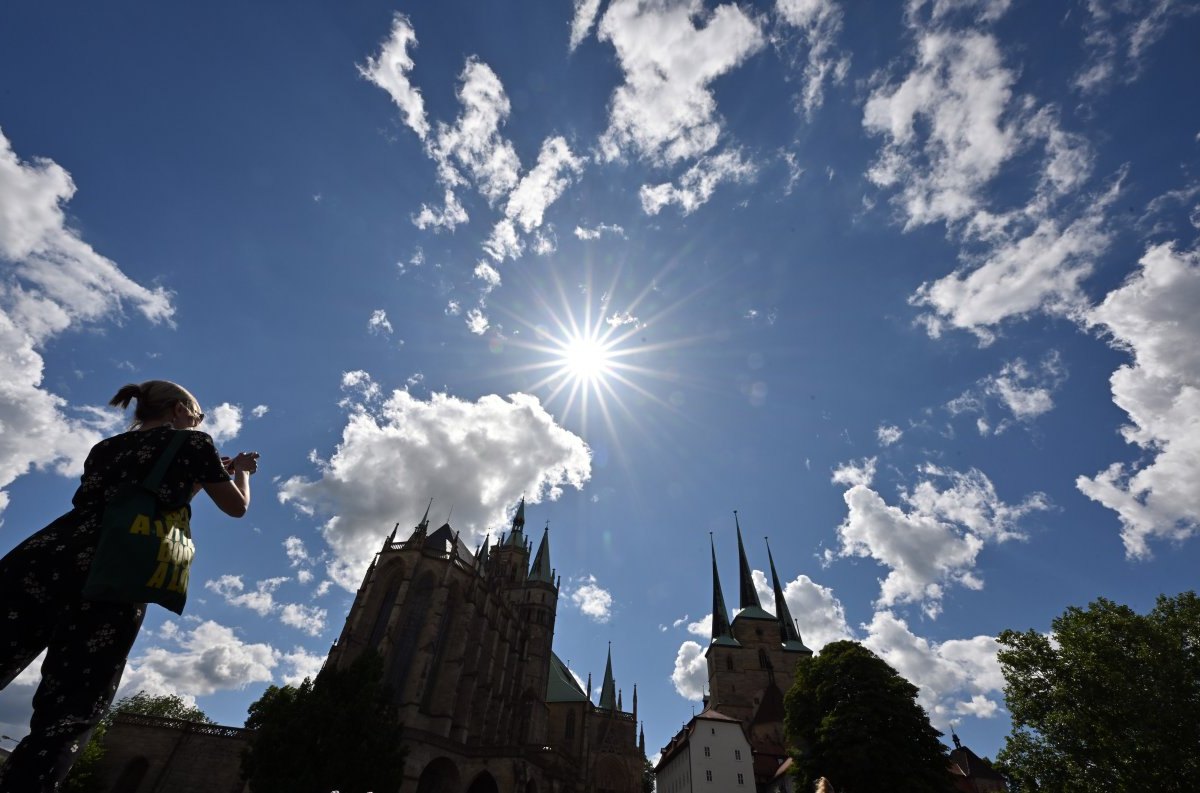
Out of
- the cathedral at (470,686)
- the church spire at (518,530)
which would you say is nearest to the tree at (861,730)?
the cathedral at (470,686)

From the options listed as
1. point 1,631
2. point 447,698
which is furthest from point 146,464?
point 447,698

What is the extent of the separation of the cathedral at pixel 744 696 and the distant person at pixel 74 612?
4534 cm

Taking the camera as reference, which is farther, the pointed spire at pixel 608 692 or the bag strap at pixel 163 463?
the pointed spire at pixel 608 692

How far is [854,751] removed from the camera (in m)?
24.4

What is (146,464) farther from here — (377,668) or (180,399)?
(377,668)

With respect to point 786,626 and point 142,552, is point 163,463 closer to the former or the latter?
point 142,552

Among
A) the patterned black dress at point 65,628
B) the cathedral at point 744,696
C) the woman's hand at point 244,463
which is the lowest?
the patterned black dress at point 65,628

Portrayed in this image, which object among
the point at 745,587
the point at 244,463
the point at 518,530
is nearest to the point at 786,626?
the point at 745,587

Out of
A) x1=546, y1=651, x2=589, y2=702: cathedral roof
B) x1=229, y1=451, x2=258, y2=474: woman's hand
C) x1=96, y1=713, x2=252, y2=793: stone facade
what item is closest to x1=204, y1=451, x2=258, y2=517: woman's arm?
x1=229, y1=451, x2=258, y2=474: woman's hand

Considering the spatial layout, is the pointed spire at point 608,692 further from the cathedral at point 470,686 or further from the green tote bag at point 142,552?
the green tote bag at point 142,552

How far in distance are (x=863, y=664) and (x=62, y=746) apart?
32.2m

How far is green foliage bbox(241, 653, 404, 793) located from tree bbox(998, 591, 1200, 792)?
84.3ft

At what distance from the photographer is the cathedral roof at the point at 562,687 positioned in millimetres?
51753

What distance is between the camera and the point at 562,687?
5406 centimetres
